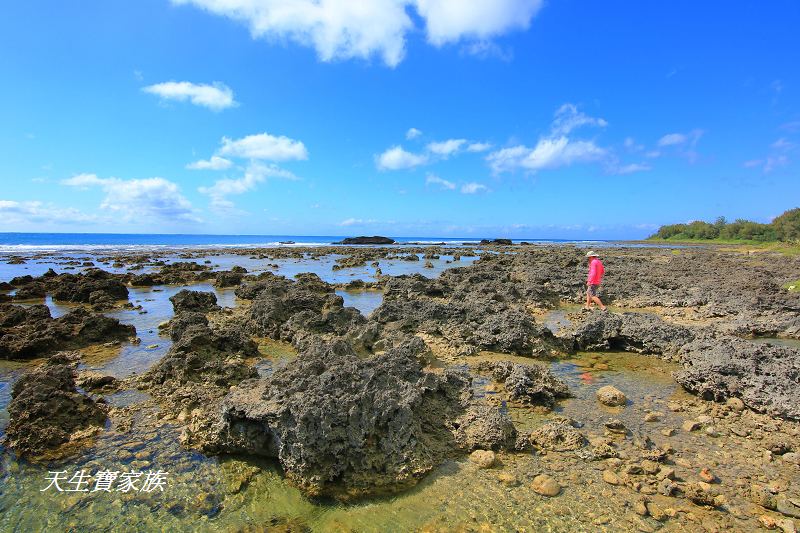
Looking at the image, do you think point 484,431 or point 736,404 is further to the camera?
point 736,404

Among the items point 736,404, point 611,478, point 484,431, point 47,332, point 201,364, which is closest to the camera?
point 611,478

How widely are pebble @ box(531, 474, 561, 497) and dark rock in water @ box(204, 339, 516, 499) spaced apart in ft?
2.19

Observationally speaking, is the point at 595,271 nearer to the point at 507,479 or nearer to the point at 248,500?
the point at 507,479

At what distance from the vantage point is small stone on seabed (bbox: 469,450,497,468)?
15.2ft

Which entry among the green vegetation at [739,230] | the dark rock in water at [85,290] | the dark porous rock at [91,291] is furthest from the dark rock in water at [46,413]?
the green vegetation at [739,230]

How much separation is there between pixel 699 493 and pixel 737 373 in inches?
137

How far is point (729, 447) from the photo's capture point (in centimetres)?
492

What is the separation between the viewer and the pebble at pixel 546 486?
4.13 metres

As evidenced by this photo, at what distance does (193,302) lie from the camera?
46.0 ft

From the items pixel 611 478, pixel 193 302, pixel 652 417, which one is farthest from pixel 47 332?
pixel 652 417

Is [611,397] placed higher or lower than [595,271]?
lower

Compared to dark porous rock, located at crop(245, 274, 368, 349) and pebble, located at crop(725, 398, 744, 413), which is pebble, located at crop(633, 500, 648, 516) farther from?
dark porous rock, located at crop(245, 274, 368, 349)

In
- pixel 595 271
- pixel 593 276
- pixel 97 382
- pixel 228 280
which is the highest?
pixel 595 271
